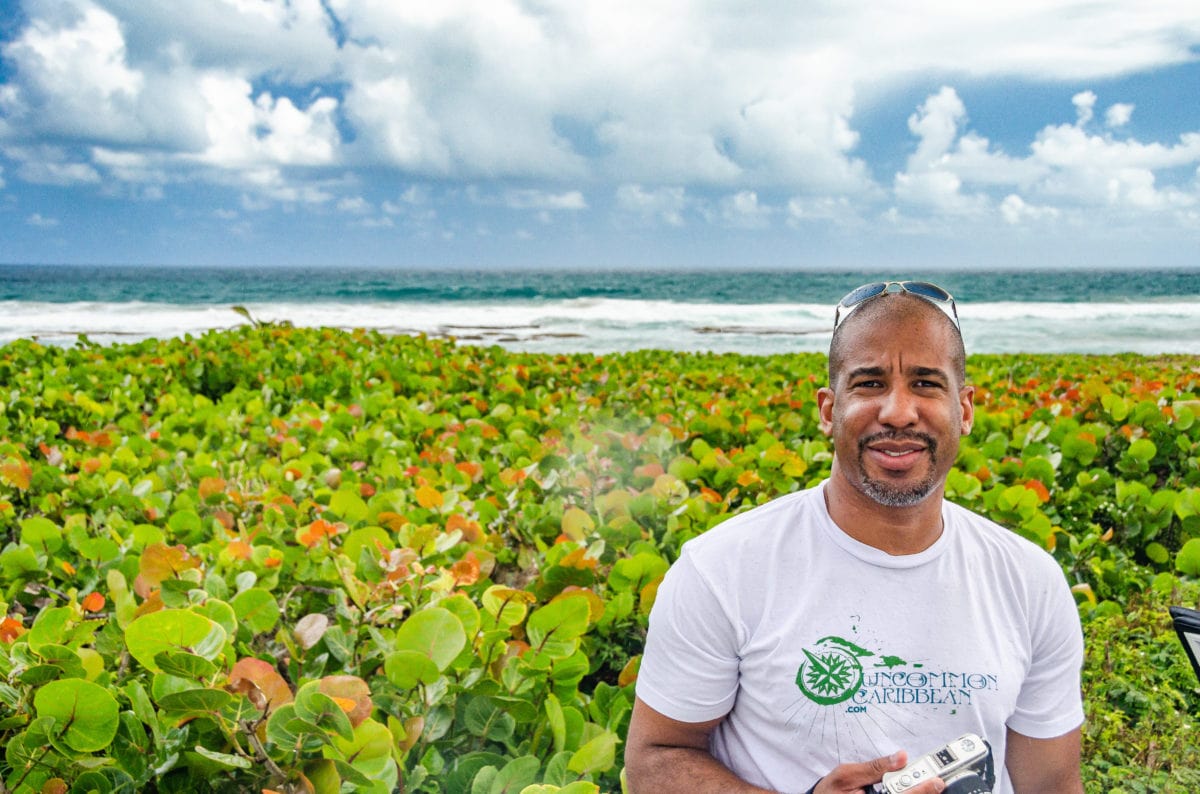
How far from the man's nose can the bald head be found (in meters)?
0.11

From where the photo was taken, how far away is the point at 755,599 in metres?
1.47

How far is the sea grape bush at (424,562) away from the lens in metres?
1.44

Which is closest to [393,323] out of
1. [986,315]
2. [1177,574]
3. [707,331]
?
[707,331]

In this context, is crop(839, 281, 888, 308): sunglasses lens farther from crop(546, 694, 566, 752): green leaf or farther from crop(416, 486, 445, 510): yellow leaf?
crop(416, 486, 445, 510): yellow leaf

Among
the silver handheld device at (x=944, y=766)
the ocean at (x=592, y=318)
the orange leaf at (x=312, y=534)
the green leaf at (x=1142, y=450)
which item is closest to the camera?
the silver handheld device at (x=944, y=766)

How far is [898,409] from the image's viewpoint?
4.84 feet

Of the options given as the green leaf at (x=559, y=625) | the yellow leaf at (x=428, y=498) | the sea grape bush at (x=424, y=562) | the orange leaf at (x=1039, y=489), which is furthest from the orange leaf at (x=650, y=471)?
the green leaf at (x=559, y=625)

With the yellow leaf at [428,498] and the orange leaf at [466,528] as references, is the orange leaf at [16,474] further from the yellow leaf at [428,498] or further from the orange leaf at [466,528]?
the orange leaf at [466,528]

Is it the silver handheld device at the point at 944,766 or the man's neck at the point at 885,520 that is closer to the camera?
the silver handheld device at the point at 944,766

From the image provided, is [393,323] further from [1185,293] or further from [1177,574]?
[1185,293]

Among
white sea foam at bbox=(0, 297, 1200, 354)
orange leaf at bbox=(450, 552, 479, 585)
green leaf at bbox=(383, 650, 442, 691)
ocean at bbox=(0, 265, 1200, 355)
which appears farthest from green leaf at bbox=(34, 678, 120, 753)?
white sea foam at bbox=(0, 297, 1200, 354)

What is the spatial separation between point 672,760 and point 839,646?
332mm

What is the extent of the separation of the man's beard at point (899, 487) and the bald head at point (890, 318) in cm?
15

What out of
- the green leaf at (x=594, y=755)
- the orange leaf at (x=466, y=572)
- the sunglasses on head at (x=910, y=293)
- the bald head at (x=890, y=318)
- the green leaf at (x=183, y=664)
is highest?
the sunglasses on head at (x=910, y=293)
